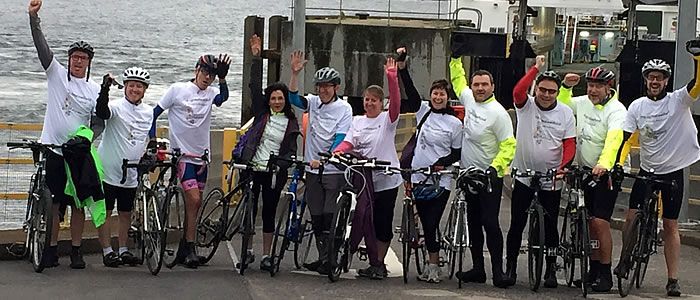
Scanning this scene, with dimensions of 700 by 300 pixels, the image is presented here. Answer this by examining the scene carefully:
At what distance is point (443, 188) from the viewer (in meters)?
9.70

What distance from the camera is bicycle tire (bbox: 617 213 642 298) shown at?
926 centimetres

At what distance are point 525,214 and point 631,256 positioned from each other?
3.08 feet

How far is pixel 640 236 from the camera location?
935 cm

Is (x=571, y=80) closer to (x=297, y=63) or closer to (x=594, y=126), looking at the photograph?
(x=594, y=126)

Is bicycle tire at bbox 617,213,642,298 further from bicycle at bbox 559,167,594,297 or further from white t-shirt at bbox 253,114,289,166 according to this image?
white t-shirt at bbox 253,114,289,166

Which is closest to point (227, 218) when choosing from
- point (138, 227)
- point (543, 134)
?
point (138, 227)

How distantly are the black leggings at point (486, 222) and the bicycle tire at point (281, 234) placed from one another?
60.9 inches

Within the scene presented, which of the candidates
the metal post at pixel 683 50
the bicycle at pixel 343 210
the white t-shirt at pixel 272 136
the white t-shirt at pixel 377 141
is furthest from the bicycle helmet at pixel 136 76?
the metal post at pixel 683 50

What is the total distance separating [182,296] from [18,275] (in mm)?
1601

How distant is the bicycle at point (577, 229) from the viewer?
917cm

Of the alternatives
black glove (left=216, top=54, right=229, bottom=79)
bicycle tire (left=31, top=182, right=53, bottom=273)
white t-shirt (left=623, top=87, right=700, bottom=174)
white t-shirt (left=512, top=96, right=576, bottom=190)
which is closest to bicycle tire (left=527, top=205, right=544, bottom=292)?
white t-shirt (left=512, top=96, right=576, bottom=190)

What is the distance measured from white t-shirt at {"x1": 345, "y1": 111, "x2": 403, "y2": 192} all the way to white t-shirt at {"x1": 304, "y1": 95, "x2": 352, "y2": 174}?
0.17m

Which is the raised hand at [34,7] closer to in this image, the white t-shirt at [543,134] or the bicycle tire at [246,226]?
the bicycle tire at [246,226]

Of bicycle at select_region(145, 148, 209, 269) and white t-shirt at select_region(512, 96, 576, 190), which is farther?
bicycle at select_region(145, 148, 209, 269)
